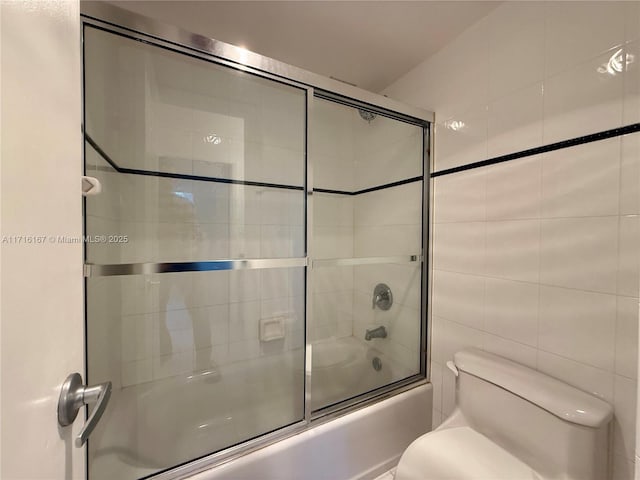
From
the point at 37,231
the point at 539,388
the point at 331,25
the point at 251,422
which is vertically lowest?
the point at 251,422

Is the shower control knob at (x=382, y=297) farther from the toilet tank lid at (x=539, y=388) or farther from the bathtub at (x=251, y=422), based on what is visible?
the toilet tank lid at (x=539, y=388)

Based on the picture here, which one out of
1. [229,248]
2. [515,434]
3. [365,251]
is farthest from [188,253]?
[515,434]

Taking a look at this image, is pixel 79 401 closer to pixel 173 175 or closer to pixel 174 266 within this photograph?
pixel 174 266

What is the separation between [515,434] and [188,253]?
1.60 m

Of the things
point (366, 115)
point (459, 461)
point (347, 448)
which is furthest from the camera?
point (366, 115)

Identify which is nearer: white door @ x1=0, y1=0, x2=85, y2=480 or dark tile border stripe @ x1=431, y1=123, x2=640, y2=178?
white door @ x1=0, y1=0, x2=85, y2=480

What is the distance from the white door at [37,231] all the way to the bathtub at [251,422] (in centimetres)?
74

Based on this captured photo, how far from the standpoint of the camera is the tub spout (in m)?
1.85

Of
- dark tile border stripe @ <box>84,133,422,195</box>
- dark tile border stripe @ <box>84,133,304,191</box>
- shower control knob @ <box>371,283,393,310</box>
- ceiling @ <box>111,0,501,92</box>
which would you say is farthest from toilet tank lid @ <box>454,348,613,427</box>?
ceiling @ <box>111,0,501,92</box>

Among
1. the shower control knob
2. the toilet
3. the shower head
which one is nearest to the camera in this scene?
the toilet

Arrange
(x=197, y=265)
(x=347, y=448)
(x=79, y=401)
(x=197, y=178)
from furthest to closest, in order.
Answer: (x=197, y=178), (x=347, y=448), (x=197, y=265), (x=79, y=401)

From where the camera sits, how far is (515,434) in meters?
0.99

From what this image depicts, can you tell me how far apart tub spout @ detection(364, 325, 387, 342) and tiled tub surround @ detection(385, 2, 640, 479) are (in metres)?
0.43

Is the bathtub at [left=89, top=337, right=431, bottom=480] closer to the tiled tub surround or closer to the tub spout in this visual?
the tub spout
